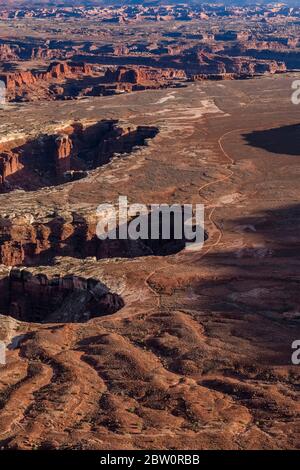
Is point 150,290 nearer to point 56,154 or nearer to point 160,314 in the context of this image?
point 160,314

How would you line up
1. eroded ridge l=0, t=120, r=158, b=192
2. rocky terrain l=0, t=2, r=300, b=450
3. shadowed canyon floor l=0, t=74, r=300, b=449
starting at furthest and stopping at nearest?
eroded ridge l=0, t=120, r=158, b=192, rocky terrain l=0, t=2, r=300, b=450, shadowed canyon floor l=0, t=74, r=300, b=449

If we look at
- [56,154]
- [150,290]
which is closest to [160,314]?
[150,290]

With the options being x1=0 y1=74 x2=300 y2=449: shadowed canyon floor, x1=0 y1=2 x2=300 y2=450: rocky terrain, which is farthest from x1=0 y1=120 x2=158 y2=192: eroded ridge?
x1=0 y1=74 x2=300 y2=449: shadowed canyon floor

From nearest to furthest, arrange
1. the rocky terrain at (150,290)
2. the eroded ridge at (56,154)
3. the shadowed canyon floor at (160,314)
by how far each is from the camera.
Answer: the shadowed canyon floor at (160,314) → the rocky terrain at (150,290) → the eroded ridge at (56,154)

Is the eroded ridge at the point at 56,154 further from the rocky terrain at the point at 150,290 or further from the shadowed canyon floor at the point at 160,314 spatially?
the shadowed canyon floor at the point at 160,314

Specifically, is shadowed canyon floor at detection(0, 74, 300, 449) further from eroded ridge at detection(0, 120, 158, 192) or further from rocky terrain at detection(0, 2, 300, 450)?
eroded ridge at detection(0, 120, 158, 192)

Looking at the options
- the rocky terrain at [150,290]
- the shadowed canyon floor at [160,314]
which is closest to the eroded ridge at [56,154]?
the rocky terrain at [150,290]
